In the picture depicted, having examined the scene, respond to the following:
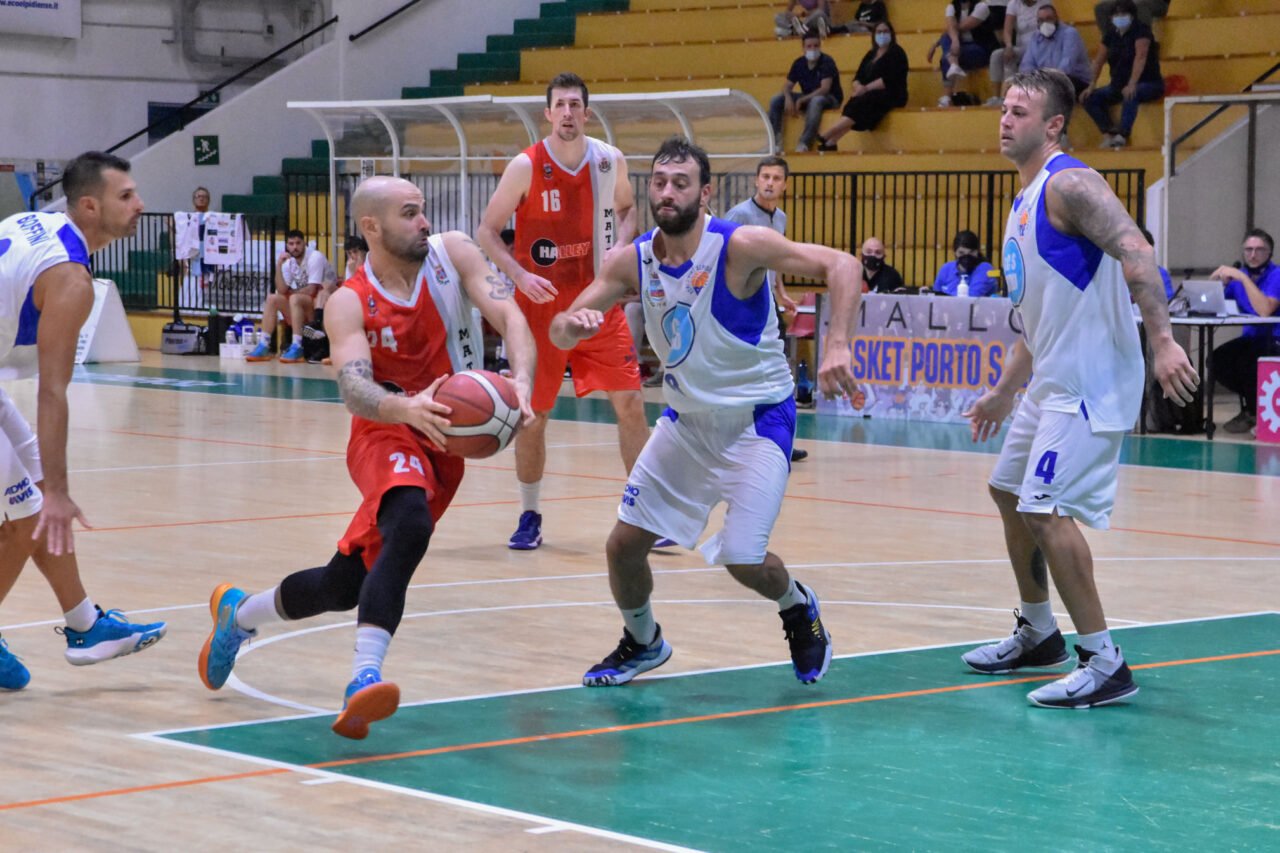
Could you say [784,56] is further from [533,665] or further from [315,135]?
[533,665]

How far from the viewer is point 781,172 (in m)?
11.6

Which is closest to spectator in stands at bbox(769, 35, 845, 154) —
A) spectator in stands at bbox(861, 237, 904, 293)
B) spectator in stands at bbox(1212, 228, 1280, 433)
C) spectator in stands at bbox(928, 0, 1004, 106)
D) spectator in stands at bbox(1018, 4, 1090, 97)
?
spectator in stands at bbox(928, 0, 1004, 106)

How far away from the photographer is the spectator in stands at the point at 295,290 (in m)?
22.8

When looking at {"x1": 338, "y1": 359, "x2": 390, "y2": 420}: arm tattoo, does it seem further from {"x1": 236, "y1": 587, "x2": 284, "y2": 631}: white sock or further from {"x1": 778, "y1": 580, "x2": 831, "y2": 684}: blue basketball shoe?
{"x1": 778, "y1": 580, "x2": 831, "y2": 684}: blue basketball shoe

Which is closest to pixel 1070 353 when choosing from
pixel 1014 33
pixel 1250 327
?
pixel 1250 327

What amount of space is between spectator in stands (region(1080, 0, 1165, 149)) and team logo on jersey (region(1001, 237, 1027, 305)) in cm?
1326

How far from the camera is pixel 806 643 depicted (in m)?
6.25

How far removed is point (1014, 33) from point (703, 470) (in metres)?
15.1

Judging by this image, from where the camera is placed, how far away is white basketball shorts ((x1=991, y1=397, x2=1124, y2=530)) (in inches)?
238

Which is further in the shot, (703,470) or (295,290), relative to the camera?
(295,290)

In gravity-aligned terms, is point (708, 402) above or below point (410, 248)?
below

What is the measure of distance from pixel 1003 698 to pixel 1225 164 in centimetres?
1306

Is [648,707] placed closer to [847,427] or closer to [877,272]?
[847,427]

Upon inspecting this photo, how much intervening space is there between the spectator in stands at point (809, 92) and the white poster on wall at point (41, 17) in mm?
11751
